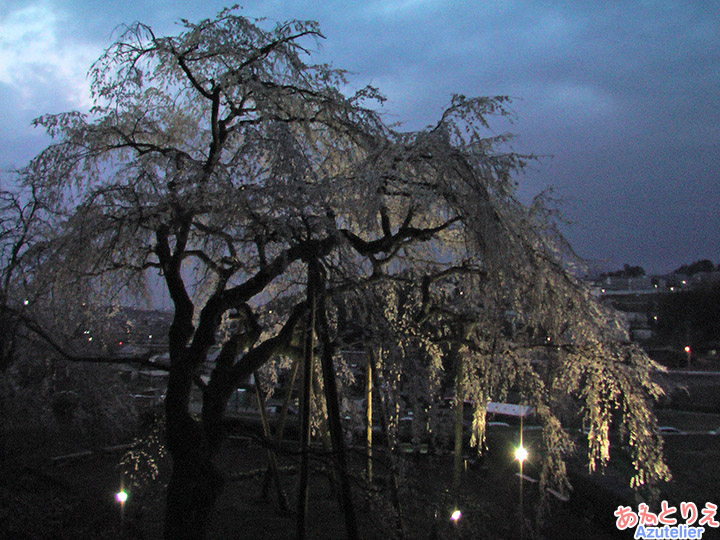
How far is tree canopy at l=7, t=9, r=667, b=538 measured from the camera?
3768 millimetres

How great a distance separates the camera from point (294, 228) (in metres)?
3.54

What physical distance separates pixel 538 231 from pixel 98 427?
850 centimetres

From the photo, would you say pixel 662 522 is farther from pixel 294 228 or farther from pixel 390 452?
pixel 294 228

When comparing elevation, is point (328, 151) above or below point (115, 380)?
above

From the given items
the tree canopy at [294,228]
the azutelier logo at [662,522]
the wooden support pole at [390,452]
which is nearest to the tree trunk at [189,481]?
the tree canopy at [294,228]

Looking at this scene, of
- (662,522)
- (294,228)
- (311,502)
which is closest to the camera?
(294,228)

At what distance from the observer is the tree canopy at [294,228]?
377 cm

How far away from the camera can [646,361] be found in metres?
4.72

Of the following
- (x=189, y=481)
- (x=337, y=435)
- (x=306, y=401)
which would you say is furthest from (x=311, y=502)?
(x=337, y=435)

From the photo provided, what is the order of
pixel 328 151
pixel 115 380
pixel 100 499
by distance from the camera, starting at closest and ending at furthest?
1. pixel 328 151
2. pixel 100 499
3. pixel 115 380

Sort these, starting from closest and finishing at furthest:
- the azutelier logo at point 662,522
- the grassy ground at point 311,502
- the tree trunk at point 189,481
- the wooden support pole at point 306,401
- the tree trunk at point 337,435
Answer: the tree trunk at point 337,435 → the wooden support pole at point 306,401 → the tree trunk at point 189,481 → the grassy ground at point 311,502 → the azutelier logo at point 662,522

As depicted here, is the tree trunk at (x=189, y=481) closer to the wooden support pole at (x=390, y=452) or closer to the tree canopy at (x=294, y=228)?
the tree canopy at (x=294, y=228)

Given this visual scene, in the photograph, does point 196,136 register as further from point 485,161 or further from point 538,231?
point 538,231

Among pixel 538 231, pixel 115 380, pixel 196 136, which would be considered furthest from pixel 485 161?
pixel 115 380
